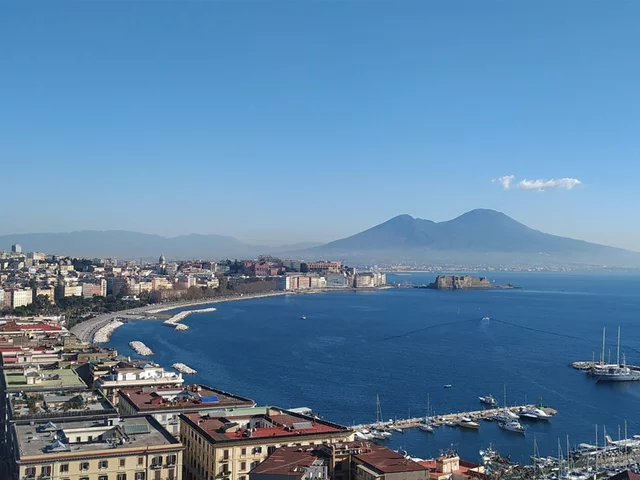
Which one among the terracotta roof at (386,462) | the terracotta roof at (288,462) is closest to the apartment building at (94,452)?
the terracotta roof at (288,462)

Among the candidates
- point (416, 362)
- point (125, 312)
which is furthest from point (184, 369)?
point (125, 312)

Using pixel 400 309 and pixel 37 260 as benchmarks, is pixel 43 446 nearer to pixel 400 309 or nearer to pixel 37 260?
pixel 400 309

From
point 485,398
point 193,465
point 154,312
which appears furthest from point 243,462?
point 154,312

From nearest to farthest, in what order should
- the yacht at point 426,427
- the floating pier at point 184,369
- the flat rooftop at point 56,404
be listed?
the flat rooftop at point 56,404
the yacht at point 426,427
the floating pier at point 184,369

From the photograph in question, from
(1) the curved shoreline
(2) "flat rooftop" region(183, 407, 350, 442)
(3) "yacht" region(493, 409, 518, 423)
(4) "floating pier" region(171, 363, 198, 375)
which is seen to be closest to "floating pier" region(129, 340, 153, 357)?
(1) the curved shoreline

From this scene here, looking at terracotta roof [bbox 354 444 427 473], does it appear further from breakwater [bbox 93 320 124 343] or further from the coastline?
breakwater [bbox 93 320 124 343]

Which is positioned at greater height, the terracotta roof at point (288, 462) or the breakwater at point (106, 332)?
the terracotta roof at point (288, 462)

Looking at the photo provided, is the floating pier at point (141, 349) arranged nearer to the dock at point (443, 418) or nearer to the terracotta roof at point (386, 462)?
the dock at point (443, 418)
